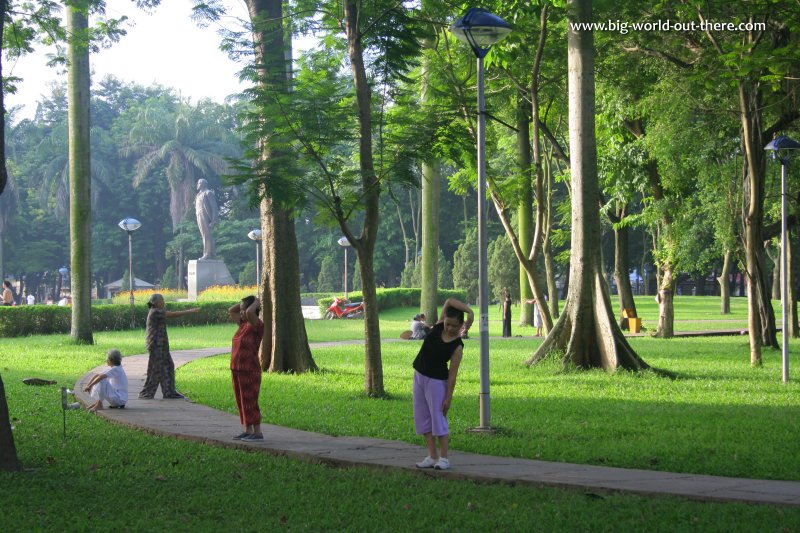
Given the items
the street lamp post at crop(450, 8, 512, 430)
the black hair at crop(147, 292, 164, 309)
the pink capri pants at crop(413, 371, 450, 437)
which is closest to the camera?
the pink capri pants at crop(413, 371, 450, 437)

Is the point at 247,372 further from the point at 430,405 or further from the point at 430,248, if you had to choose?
the point at 430,248

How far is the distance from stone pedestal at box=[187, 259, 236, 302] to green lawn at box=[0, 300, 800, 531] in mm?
36469

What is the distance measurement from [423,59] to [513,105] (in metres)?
6.28

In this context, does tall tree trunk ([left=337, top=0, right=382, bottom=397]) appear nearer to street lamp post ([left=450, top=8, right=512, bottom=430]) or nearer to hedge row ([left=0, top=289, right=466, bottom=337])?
street lamp post ([left=450, top=8, right=512, bottom=430])

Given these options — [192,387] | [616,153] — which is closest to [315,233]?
[616,153]

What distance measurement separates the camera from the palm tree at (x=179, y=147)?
78688 mm

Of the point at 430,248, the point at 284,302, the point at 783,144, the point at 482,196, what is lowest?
the point at 284,302

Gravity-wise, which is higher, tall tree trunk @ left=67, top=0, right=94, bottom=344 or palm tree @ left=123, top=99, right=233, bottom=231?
palm tree @ left=123, top=99, right=233, bottom=231

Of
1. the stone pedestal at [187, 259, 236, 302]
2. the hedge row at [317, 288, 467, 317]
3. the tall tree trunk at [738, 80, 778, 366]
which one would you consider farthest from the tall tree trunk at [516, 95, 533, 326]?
the stone pedestal at [187, 259, 236, 302]

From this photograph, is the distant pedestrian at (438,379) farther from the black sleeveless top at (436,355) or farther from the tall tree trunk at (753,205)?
the tall tree trunk at (753,205)

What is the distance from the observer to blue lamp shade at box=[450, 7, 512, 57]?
1127 centimetres

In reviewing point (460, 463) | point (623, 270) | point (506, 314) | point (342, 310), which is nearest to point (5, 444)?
point (460, 463)

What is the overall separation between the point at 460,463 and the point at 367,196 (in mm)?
6576

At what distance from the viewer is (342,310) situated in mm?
47594
